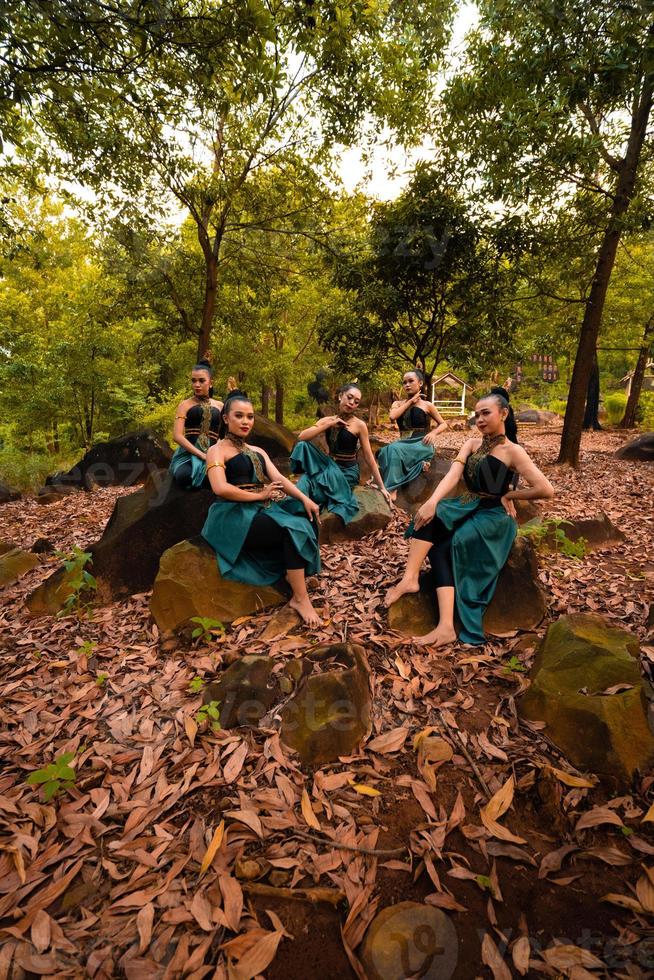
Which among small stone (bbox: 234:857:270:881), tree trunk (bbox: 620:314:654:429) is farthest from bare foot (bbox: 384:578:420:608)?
tree trunk (bbox: 620:314:654:429)

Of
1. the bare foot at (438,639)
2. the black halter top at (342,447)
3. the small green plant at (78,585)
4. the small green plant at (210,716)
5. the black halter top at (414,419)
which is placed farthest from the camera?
the black halter top at (414,419)

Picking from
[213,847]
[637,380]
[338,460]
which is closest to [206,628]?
[213,847]

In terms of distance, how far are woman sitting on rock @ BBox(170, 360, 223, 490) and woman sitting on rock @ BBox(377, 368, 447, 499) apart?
3024 millimetres

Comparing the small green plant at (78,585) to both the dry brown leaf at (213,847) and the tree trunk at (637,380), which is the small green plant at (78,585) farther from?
the tree trunk at (637,380)

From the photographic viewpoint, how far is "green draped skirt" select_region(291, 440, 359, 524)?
5.98 metres

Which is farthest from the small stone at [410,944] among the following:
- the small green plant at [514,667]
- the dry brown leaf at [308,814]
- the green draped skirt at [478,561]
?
the green draped skirt at [478,561]

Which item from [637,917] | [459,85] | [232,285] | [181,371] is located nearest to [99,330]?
[232,285]

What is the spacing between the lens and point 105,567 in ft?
16.7

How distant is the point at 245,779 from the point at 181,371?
18996 millimetres

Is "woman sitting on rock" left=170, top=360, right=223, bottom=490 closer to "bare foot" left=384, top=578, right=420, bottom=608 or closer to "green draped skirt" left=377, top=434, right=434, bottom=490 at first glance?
"green draped skirt" left=377, top=434, right=434, bottom=490

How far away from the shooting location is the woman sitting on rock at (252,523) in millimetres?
4090

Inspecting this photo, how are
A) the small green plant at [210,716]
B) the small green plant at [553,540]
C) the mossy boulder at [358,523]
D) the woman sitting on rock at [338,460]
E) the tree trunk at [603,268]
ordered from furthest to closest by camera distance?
the tree trunk at [603,268] → the woman sitting on rock at [338,460] → the mossy boulder at [358,523] → the small green plant at [553,540] → the small green plant at [210,716]

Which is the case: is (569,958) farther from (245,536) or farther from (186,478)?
(186,478)

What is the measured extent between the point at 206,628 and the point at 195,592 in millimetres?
455
